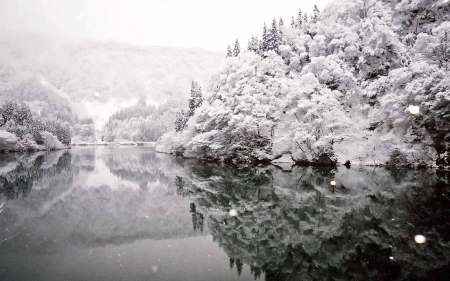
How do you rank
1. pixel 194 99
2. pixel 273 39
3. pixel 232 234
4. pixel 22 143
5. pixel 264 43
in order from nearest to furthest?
pixel 232 234 → pixel 273 39 → pixel 264 43 → pixel 194 99 → pixel 22 143

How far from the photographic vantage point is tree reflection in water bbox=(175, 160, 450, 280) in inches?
260

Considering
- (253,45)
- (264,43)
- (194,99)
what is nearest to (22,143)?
(194,99)

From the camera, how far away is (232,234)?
9.16 metres

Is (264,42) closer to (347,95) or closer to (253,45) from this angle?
(253,45)

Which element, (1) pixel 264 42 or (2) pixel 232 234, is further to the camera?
(1) pixel 264 42

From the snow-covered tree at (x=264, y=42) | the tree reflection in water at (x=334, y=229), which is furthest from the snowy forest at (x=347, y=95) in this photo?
the tree reflection in water at (x=334, y=229)

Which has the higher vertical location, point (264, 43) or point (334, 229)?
point (264, 43)

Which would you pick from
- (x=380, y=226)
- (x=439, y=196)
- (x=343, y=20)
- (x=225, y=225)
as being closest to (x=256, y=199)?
(x=225, y=225)

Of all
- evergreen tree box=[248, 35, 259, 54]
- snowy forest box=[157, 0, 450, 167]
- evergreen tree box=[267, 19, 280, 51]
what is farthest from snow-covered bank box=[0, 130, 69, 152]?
evergreen tree box=[267, 19, 280, 51]

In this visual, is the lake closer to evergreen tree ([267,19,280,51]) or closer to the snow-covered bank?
evergreen tree ([267,19,280,51])

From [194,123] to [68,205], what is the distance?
26.8 meters

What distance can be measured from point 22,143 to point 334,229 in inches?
3157

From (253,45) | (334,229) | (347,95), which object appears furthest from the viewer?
(253,45)

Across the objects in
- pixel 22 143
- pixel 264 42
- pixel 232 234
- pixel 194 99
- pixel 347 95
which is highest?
pixel 264 42
